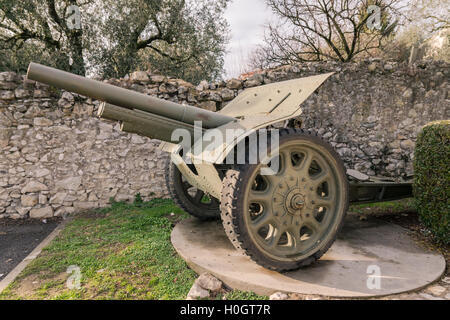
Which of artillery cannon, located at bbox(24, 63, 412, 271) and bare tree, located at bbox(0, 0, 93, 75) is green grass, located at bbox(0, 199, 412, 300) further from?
bare tree, located at bbox(0, 0, 93, 75)

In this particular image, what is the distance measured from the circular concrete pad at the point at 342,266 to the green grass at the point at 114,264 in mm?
150

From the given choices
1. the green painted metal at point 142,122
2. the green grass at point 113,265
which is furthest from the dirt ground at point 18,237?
the green painted metal at point 142,122

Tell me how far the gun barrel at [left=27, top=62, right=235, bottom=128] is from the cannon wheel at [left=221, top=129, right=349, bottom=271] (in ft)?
2.30

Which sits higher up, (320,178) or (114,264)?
(320,178)

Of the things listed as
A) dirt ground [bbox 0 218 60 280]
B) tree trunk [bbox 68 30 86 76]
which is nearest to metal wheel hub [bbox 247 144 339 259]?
dirt ground [bbox 0 218 60 280]

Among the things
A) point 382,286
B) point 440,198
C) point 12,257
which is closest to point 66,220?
point 12,257

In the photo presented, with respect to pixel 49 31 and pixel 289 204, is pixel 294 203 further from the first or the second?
pixel 49 31

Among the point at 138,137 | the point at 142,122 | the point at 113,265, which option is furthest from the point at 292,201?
the point at 138,137

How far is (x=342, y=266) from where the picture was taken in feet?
9.34

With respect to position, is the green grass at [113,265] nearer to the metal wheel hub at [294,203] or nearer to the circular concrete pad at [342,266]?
the circular concrete pad at [342,266]

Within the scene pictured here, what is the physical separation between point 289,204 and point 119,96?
1730 millimetres

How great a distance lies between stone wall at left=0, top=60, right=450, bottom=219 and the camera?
5000 mm

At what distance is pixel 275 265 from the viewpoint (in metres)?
2.62
